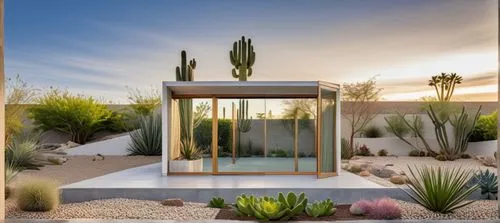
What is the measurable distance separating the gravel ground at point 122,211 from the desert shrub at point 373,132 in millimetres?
13731

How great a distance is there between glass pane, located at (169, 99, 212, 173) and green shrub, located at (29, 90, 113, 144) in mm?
10618

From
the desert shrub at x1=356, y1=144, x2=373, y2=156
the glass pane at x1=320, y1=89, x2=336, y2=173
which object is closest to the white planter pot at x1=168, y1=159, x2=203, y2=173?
the glass pane at x1=320, y1=89, x2=336, y2=173

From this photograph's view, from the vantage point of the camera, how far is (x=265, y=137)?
12.4 meters

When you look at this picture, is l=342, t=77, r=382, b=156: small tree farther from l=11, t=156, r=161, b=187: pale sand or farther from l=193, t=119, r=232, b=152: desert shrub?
l=193, t=119, r=232, b=152: desert shrub

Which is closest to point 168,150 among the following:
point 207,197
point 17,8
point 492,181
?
point 207,197

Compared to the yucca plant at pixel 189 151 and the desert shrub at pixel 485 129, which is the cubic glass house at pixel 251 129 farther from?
the desert shrub at pixel 485 129

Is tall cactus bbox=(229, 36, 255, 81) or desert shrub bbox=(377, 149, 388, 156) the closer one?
Result: tall cactus bbox=(229, 36, 255, 81)

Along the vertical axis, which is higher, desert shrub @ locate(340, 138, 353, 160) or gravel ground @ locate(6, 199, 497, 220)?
desert shrub @ locate(340, 138, 353, 160)

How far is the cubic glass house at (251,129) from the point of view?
1166 cm

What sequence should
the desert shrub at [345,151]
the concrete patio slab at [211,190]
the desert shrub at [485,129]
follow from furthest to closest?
the desert shrub at [485,129] < the desert shrub at [345,151] < the concrete patio slab at [211,190]

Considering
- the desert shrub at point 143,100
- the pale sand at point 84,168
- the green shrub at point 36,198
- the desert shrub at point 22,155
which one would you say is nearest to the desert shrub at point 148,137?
the pale sand at point 84,168

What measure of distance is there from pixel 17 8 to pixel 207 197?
958 cm

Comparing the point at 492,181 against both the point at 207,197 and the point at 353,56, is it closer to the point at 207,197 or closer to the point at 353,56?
the point at 207,197

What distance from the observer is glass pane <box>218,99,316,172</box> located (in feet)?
39.4
